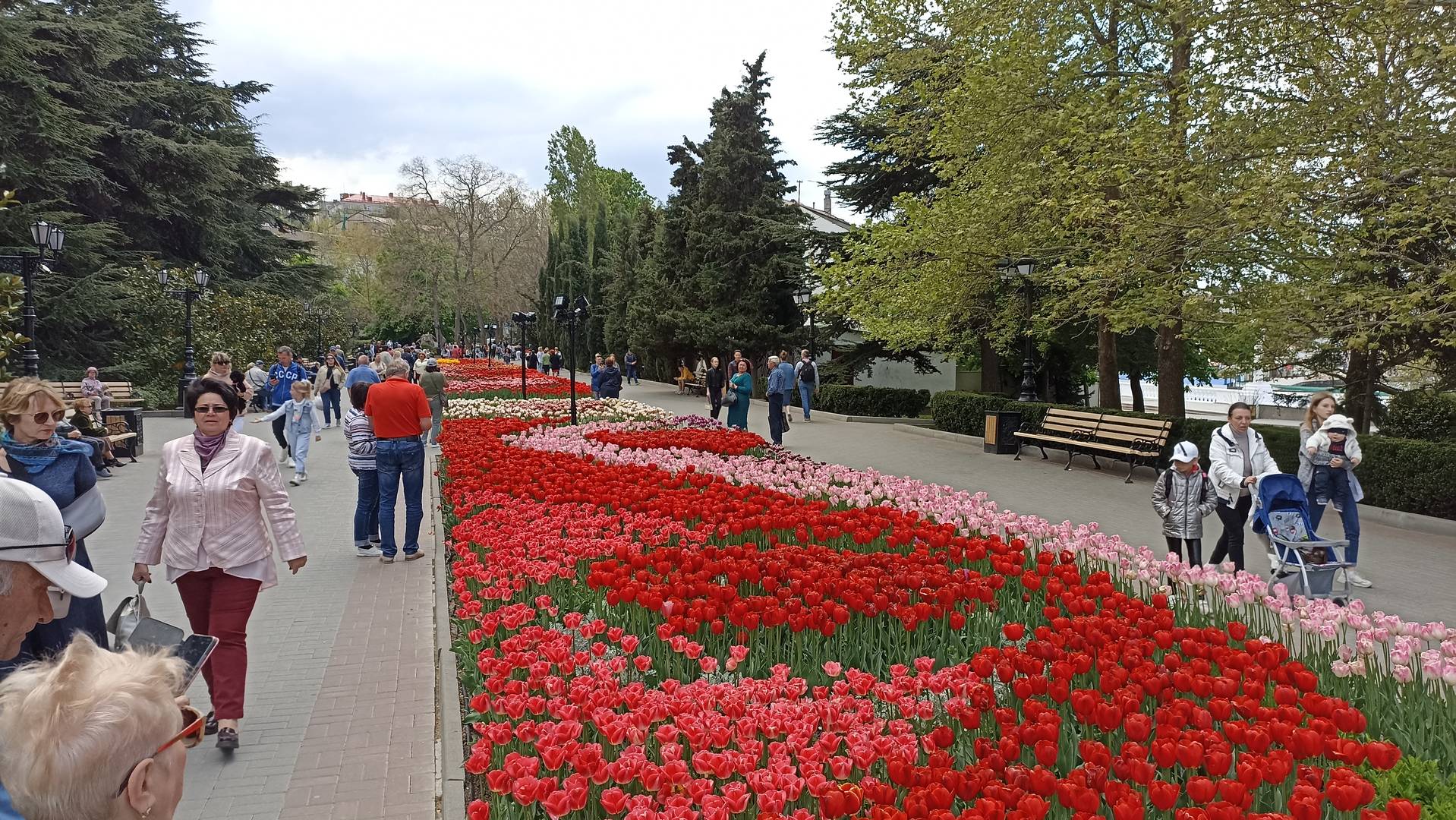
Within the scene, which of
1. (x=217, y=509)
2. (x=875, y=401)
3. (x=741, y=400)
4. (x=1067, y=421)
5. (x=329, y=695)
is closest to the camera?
(x=217, y=509)

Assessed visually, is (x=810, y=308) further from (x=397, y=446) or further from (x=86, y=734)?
(x=86, y=734)

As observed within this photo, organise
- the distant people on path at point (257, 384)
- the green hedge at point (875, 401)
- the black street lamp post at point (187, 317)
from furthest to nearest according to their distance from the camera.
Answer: the green hedge at point (875, 401) → the black street lamp post at point (187, 317) → the distant people on path at point (257, 384)

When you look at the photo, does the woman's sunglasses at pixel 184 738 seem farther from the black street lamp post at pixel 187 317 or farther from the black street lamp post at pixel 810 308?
the black street lamp post at pixel 810 308

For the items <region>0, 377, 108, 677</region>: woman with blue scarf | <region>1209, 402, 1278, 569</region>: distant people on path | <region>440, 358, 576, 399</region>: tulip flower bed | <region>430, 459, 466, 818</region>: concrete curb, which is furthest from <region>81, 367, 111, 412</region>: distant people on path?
<region>1209, 402, 1278, 569</region>: distant people on path

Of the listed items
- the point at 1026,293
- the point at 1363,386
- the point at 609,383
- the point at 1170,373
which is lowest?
the point at 609,383

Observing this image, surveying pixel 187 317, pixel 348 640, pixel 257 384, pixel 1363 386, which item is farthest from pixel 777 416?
pixel 187 317

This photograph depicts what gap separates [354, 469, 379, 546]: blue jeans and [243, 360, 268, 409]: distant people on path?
1266 cm

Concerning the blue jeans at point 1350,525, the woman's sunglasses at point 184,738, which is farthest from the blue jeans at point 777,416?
the woman's sunglasses at point 184,738

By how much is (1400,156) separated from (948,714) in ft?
32.9

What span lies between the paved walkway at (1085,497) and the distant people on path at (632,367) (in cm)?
1985

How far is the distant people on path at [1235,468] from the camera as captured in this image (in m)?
7.45

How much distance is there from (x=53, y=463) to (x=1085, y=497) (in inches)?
450

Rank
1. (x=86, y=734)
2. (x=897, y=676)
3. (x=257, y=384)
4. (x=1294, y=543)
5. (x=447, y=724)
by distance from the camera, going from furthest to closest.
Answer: (x=257, y=384), (x=1294, y=543), (x=447, y=724), (x=897, y=676), (x=86, y=734)

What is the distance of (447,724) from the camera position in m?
4.37
